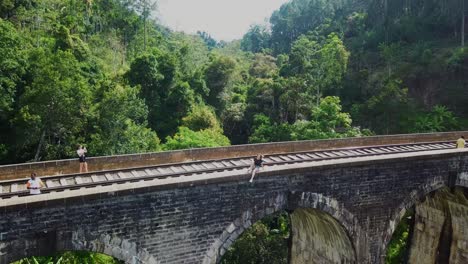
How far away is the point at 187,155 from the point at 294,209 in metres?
3.65

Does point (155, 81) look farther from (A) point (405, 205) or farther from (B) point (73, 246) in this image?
(B) point (73, 246)

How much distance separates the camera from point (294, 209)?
9.29 metres

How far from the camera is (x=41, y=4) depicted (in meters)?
29.7

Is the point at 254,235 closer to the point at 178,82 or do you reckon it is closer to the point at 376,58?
the point at 178,82

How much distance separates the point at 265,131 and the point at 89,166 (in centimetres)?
1787

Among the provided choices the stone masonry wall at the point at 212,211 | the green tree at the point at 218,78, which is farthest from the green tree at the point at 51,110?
the green tree at the point at 218,78

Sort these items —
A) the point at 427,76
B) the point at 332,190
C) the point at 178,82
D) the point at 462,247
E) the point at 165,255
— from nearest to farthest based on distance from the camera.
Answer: the point at 165,255 → the point at 332,190 → the point at 462,247 → the point at 178,82 → the point at 427,76

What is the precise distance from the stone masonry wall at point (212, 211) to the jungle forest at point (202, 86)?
8.14m

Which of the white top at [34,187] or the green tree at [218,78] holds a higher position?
the green tree at [218,78]

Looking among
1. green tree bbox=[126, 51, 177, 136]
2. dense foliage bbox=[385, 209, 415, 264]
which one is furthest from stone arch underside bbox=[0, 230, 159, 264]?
green tree bbox=[126, 51, 177, 136]

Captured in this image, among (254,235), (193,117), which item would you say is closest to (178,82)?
(193,117)

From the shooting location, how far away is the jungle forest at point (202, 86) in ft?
57.4

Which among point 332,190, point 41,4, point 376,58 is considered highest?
point 41,4

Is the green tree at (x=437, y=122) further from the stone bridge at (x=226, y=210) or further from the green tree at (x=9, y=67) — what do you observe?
the green tree at (x=9, y=67)
